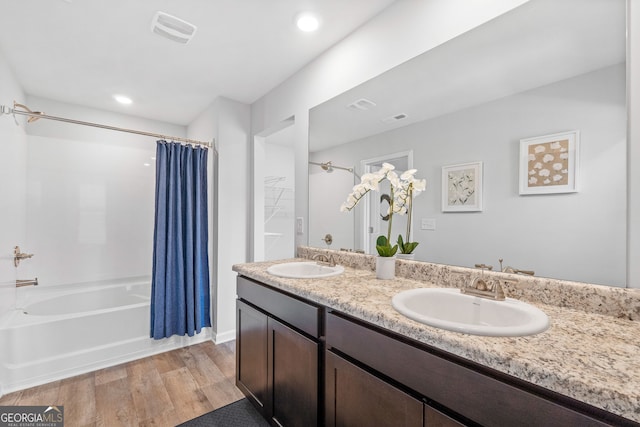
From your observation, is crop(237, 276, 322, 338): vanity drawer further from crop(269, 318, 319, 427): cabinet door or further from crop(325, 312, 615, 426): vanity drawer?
crop(325, 312, 615, 426): vanity drawer

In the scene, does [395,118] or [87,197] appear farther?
[87,197]

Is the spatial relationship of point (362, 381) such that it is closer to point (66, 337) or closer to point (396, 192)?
point (396, 192)

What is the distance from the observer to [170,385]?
2.08 m

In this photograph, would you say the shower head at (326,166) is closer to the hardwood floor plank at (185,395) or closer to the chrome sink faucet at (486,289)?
the chrome sink faucet at (486,289)

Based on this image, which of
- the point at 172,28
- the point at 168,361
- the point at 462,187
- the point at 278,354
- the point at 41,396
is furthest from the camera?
the point at 168,361

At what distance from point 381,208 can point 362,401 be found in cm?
102

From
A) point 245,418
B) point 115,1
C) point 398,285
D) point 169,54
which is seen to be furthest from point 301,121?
point 245,418

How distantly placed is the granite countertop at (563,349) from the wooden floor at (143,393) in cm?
A: 147

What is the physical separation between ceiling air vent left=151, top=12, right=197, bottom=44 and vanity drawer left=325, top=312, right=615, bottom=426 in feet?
6.67

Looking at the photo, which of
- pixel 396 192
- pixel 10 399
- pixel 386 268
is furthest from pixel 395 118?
pixel 10 399

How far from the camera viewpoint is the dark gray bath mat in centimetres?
168

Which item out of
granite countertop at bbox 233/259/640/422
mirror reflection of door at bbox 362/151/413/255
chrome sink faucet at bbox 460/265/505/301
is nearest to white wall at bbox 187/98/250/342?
mirror reflection of door at bbox 362/151/413/255

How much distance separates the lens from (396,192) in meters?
1.58

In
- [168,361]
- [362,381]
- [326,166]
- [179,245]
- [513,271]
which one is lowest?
[168,361]
